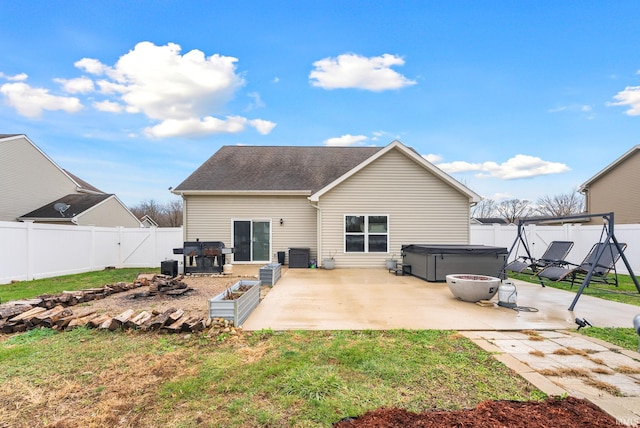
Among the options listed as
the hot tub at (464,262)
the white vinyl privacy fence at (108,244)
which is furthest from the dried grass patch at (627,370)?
the white vinyl privacy fence at (108,244)

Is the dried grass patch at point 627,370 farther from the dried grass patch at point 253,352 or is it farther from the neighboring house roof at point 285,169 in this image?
the neighboring house roof at point 285,169

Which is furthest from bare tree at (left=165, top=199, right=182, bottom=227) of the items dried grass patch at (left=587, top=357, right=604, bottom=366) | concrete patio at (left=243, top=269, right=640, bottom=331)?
dried grass patch at (left=587, top=357, right=604, bottom=366)

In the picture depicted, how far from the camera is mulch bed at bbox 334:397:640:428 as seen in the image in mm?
2223

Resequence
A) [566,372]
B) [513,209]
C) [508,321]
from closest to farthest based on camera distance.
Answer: [566,372] < [508,321] < [513,209]

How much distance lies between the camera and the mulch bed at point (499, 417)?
222 cm

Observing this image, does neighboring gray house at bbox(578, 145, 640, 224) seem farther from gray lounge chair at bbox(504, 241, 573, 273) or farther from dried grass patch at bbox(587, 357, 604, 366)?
dried grass patch at bbox(587, 357, 604, 366)

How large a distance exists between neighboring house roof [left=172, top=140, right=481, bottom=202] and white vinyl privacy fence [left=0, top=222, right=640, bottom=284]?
3005mm

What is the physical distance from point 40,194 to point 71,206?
1680 millimetres

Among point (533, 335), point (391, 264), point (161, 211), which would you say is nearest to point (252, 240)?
point (391, 264)

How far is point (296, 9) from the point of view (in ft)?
34.0

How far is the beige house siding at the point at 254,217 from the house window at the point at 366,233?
6.22 feet

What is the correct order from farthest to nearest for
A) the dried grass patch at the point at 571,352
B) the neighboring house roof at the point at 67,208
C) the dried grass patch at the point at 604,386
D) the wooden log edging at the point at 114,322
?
1. the neighboring house roof at the point at 67,208
2. the wooden log edging at the point at 114,322
3. the dried grass patch at the point at 571,352
4. the dried grass patch at the point at 604,386

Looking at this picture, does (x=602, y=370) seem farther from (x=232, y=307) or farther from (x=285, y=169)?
(x=285, y=169)

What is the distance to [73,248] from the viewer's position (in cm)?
1206
